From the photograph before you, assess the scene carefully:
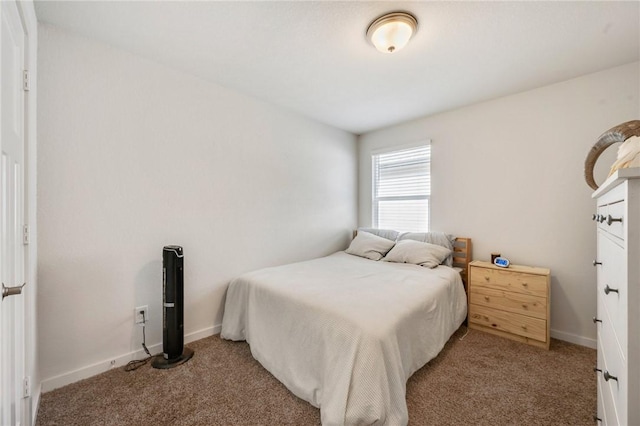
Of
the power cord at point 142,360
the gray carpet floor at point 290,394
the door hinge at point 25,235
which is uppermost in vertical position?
the door hinge at point 25,235

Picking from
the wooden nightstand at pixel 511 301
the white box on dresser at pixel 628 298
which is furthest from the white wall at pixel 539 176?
the white box on dresser at pixel 628 298

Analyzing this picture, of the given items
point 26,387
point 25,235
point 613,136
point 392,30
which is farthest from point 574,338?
point 25,235

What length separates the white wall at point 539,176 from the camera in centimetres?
242

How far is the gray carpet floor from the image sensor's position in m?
1.59

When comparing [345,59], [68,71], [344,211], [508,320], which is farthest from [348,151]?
[68,71]

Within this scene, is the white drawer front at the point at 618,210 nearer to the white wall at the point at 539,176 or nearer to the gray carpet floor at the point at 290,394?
the gray carpet floor at the point at 290,394

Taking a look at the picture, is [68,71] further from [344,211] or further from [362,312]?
[344,211]

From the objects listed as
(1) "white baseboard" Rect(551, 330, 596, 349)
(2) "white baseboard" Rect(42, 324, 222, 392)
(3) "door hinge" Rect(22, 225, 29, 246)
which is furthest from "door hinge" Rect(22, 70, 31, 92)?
(1) "white baseboard" Rect(551, 330, 596, 349)

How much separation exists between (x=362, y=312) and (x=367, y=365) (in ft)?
1.06

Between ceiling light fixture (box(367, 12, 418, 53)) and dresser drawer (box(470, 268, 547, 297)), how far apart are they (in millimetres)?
2246

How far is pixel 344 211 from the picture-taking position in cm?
412

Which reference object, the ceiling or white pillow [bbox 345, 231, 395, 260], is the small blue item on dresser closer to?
white pillow [bbox 345, 231, 395, 260]

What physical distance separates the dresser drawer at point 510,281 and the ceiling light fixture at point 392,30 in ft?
7.37

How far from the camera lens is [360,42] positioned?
2.01 metres
